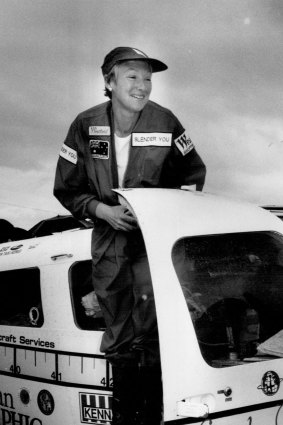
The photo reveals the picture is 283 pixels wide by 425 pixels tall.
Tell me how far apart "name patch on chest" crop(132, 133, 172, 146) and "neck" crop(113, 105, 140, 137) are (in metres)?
0.11

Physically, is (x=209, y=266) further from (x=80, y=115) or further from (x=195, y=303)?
(x=80, y=115)

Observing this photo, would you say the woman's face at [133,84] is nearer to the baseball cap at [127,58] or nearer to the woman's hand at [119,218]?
the baseball cap at [127,58]

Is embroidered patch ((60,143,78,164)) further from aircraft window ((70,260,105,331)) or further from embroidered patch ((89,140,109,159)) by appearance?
→ aircraft window ((70,260,105,331))

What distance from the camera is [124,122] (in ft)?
10.6

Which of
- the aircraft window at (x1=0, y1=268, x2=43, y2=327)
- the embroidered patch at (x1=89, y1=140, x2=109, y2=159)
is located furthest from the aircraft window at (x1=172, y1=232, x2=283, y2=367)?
the aircraft window at (x1=0, y1=268, x2=43, y2=327)

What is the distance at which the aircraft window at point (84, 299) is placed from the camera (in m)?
3.61

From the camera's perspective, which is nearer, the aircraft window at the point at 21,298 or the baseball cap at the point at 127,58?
the baseball cap at the point at 127,58

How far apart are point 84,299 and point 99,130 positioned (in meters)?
1.19

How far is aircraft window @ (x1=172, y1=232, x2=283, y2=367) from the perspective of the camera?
2.68 meters

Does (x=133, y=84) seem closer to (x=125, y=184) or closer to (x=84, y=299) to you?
(x=125, y=184)

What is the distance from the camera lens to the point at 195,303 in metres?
2.68

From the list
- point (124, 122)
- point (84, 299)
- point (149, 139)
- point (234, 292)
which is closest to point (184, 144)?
point (149, 139)

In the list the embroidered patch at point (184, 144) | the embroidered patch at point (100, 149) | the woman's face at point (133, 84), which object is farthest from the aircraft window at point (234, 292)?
Result: the woman's face at point (133, 84)

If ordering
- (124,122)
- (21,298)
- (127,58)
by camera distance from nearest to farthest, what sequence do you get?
(127,58), (124,122), (21,298)
